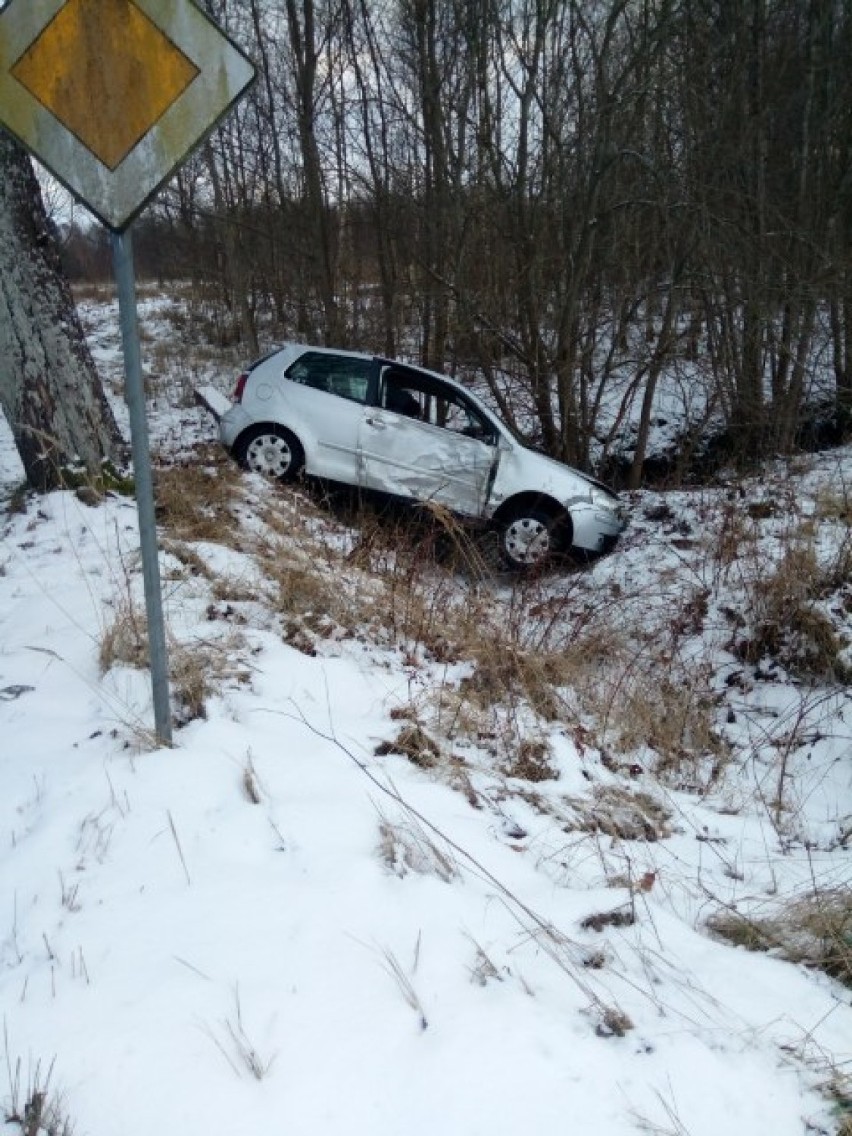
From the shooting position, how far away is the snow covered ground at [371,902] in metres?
1.60

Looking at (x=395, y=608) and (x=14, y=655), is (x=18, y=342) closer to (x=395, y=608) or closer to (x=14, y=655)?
(x=14, y=655)

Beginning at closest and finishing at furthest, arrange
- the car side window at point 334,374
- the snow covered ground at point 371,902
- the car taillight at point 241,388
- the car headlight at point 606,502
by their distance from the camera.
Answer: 1. the snow covered ground at point 371,902
2. the car headlight at point 606,502
3. the car side window at point 334,374
4. the car taillight at point 241,388

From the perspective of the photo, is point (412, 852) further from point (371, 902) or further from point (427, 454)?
point (427, 454)

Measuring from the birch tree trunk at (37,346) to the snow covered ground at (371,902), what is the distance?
6.89ft

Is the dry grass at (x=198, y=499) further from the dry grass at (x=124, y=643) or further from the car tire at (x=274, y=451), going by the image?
the dry grass at (x=124, y=643)

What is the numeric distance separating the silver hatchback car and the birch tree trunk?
1.85 metres

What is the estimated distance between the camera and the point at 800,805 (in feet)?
11.8

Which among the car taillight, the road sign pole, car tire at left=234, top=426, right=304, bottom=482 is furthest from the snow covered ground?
the car taillight

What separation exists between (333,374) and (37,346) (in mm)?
2719

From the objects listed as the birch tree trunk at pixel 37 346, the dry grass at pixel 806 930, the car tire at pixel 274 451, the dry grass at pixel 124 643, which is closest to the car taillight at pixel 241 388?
the car tire at pixel 274 451

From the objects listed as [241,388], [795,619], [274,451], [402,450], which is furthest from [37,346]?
[795,619]

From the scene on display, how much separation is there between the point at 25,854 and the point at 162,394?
13043mm

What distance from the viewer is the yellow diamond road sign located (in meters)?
2.04

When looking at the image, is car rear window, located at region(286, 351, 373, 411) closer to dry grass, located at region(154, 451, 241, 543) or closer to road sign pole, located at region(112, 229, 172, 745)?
dry grass, located at region(154, 451, 241, 543)
